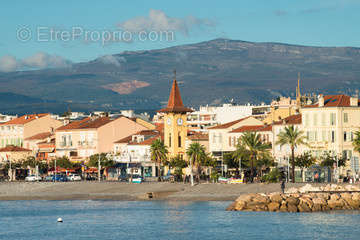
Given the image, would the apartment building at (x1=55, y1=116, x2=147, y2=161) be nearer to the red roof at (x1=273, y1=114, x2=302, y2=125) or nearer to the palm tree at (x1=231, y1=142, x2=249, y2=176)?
the red roof at (x1=273, y1=114, x2=302, y2=125)

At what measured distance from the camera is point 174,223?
239ft

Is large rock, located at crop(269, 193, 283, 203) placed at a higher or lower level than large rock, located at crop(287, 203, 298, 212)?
higher

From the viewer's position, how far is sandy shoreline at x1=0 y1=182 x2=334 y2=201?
304 ft

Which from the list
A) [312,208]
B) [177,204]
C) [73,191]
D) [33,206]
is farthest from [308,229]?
[73,191]

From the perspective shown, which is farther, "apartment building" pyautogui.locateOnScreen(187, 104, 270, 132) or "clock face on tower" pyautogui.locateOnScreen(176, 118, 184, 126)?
→ "apartment building" pyautogui.locateOnScreen(187, 104, 270, 132)

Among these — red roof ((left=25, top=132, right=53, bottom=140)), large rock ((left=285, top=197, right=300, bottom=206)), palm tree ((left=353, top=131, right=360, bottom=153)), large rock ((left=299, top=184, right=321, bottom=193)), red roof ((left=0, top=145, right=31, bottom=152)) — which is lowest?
large rock ((left=285, top=197, right=300, bottom=206))

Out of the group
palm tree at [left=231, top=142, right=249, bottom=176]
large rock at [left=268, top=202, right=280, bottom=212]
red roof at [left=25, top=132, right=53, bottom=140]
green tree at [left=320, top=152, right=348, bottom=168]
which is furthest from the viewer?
red roof at [left=25, top=132, right=53, bottom=140]

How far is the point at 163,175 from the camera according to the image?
403 ft

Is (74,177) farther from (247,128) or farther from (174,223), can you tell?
(174,223)

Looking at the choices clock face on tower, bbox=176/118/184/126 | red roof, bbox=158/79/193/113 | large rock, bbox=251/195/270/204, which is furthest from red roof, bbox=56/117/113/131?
large rock, bbox=251/195/270/204

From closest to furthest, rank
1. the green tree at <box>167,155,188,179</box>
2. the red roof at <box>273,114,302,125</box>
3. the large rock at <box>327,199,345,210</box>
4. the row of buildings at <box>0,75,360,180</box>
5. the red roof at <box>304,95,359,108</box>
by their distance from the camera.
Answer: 1. the large rock at <box>327,199,345,210</box>
2. the red roof at <box>304,95,359,108</box>
3. the row of buildings at <box>0,75,360,180</box>
4. the red roof at <box>273,114,302,125</box>
5. the green tree at <box>167,155,188,179</box>

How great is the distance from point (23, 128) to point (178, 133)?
42090 mm

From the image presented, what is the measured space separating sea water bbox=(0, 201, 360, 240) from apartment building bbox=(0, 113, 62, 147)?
224 ft

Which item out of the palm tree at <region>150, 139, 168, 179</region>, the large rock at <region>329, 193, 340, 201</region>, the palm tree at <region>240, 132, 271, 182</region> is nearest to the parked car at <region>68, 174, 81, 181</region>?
the palm tree at <region>150, 139, 168, 179</region>
